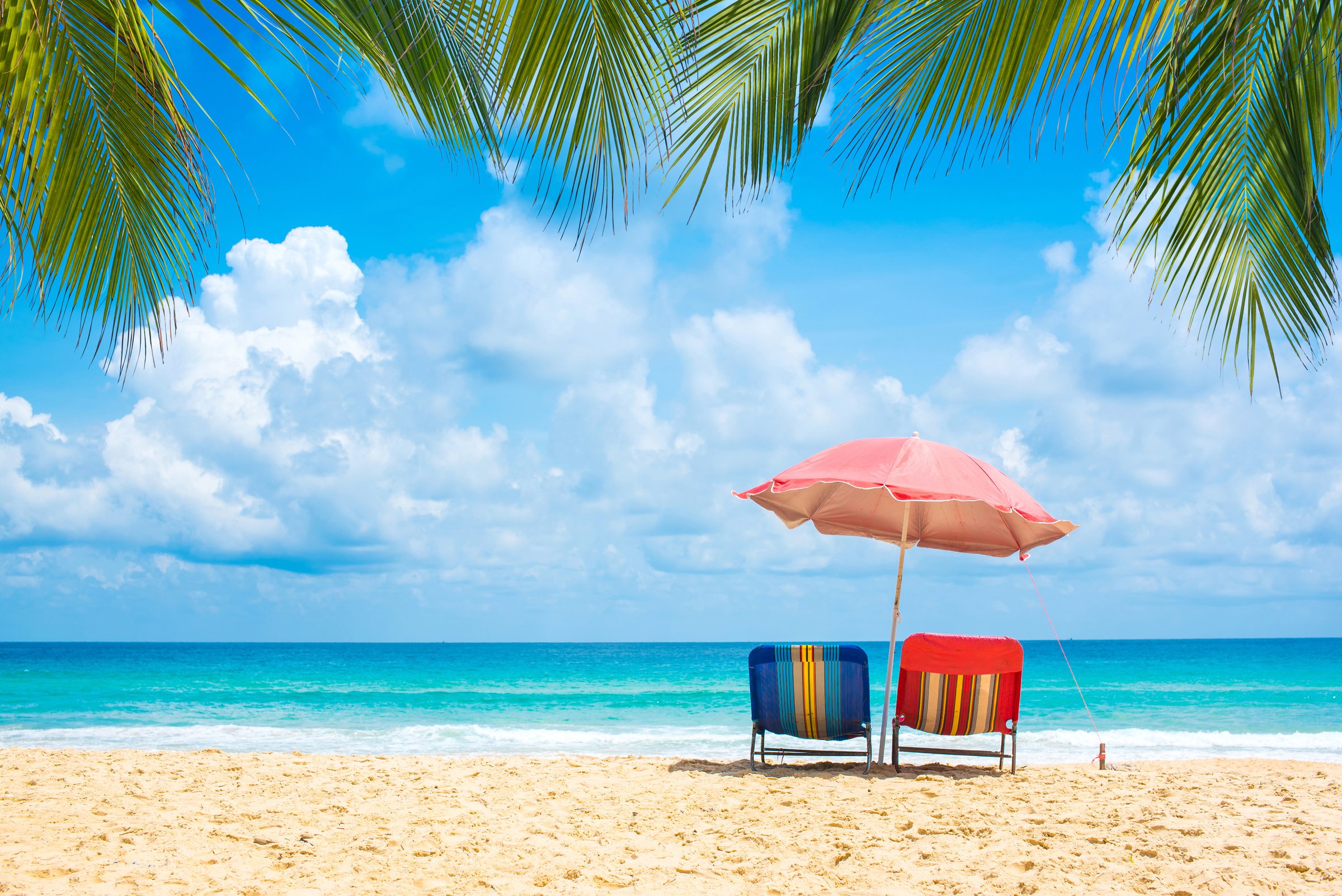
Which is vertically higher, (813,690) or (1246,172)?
(1246,172)

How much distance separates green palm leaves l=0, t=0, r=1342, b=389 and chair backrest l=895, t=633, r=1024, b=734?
10.9 feet

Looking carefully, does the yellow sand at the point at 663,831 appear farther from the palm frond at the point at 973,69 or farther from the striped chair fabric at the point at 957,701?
the palm frond at the point at 973,69

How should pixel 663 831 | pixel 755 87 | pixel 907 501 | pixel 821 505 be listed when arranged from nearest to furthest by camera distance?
→ pixel 755 87
pixel 663 831
pixel 907 501
pixel 821 505

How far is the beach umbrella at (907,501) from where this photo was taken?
198 inches

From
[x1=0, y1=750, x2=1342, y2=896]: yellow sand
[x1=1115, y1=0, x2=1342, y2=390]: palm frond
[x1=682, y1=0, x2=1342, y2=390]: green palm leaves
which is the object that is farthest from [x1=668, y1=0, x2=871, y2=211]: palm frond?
[x1=0, y1=750, x2=1342, y2=896]: yellow sand

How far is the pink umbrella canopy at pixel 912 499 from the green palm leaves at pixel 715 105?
2.48 meters

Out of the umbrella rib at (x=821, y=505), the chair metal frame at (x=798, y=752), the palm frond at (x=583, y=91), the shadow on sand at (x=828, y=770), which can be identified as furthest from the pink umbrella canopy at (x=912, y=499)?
the palm frond at (x=583, y=91)

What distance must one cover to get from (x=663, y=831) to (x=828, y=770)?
6.58 feet

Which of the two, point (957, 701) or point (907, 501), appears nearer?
point (907, 501)

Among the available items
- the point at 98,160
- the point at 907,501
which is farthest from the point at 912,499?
the point at 98,160

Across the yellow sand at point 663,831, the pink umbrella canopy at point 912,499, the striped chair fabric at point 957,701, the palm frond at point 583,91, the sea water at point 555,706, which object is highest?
the palm frond at point 583,91

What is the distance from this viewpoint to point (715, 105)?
231cm

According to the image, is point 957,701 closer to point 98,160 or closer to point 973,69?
point 973,69

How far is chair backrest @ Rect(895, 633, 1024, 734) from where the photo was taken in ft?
18.2
